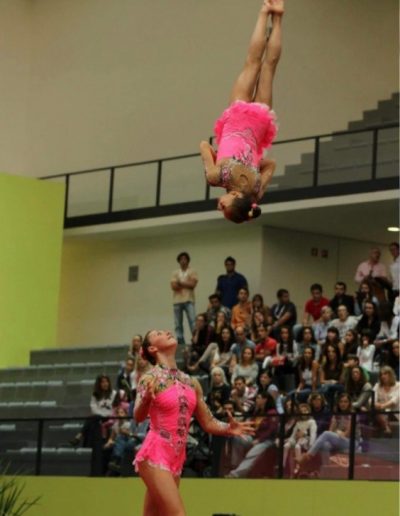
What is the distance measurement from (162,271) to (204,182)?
2096 mm

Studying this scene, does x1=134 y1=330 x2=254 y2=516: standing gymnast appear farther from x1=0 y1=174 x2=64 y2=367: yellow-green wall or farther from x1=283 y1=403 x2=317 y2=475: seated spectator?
x1=0 y1=174 x2=64 y2=367: yellow-green wall

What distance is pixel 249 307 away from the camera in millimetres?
19094

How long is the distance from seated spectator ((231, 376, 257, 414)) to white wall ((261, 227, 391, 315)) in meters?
5.87

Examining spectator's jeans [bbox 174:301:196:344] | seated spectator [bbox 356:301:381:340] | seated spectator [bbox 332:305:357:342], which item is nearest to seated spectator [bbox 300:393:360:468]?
seated spectator [bbox 356:301:381:340]

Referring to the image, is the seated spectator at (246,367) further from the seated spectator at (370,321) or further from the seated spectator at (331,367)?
the seated spectator at (370,321)

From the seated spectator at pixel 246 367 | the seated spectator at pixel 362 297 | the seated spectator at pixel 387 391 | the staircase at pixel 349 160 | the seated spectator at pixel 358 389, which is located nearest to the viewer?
the seated spectator at pixel 387 391

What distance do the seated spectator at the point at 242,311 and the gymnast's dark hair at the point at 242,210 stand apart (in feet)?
28.8

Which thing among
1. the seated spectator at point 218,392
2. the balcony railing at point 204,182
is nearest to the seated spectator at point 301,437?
the seated spectator at point 218,392

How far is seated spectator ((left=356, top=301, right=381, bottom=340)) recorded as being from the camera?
1691 cm

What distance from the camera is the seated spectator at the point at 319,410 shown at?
1397 cm

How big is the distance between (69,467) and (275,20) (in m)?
6.74

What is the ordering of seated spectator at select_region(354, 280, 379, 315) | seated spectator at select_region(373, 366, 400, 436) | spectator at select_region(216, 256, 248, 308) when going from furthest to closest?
1. spectator at select_region(216, 256, 248, 308)
2. seated spectator at select_region(354, 280, 379, 315)
3. seated spectator at select_region(373, 366, 400, 436)

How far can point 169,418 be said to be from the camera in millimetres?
10305

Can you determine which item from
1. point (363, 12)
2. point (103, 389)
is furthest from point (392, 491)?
point (363, 12)
